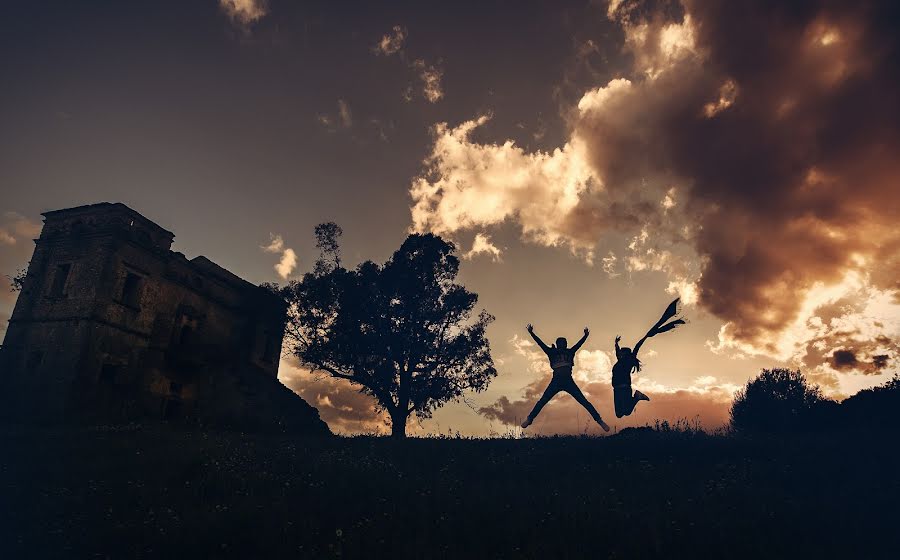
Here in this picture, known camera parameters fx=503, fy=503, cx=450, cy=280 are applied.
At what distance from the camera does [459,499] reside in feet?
33.2

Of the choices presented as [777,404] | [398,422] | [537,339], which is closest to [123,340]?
[398,422]

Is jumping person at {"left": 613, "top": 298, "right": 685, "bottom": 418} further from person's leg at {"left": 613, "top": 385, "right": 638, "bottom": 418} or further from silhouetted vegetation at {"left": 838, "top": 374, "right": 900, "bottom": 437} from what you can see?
silhouetted vegetation at {"left": 838, "top": 374, "right": 900, "bottom": 437}

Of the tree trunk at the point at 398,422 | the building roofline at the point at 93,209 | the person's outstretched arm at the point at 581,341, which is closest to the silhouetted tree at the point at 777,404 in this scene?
the person's outstretched arm at the point at 581,341

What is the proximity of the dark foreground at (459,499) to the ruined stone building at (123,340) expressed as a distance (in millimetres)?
7944

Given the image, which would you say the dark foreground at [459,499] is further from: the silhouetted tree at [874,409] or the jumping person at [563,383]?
the silhouetted tree at [874,409]

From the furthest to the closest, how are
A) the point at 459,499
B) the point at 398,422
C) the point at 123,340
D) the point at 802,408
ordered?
the point at 398,422, the point at 123,340, the point at 802,408, the point at 459,499

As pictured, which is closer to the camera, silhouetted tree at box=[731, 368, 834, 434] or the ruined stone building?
silhouetted tree at box=[731, 368, 834, 434]

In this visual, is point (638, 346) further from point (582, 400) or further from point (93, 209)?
point (93, 209)

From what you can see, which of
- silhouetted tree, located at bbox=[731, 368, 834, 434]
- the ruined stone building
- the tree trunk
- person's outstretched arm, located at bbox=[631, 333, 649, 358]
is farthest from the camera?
the tree trunk

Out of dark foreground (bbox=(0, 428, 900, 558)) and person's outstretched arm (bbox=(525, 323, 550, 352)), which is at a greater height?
person's outstretched arm (bbox=(525, 323, 550, 352))

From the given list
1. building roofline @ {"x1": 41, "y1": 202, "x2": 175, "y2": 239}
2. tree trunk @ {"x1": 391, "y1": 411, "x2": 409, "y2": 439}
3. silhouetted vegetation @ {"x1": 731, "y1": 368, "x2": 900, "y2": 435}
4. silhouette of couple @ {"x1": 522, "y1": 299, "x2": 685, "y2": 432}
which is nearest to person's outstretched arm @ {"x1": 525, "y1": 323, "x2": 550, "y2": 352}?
silhouette of couple @ {"x1": 522, "y1": 299, "x2": 685, "y2": 432}

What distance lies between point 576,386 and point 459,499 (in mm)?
7331

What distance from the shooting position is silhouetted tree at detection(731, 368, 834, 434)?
64.6 feet

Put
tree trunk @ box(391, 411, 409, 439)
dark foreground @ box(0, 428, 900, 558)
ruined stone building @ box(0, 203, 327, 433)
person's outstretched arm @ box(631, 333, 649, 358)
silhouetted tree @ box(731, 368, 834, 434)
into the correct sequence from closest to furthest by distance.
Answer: dark foreground @ box(0, 428, 900, 558), person's outstretched arm @ box(631, 333, 649, 358), silhouetted tree @ box(731, 368, 834, 434), ruined stone building @ box(0, 203, 327, 433), tree trunk @ box(391, 411, 409, 439)
